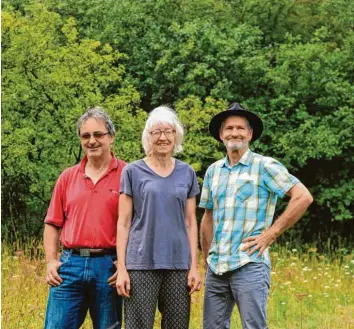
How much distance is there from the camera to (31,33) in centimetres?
1218

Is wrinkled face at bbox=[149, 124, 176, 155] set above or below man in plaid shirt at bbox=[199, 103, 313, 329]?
above

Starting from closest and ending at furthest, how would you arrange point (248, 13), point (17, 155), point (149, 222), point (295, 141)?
point (149, 222)
point (17, 155)
point (295, 141)
point (248, 13)

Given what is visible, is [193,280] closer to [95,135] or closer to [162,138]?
[162,138]

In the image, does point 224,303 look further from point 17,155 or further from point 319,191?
point 319,191

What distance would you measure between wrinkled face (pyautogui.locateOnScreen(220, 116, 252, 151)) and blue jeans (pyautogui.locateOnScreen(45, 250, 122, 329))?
2.91ft

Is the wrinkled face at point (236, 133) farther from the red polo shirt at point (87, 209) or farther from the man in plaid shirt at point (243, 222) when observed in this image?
the red polo shirt at point (87, 209)


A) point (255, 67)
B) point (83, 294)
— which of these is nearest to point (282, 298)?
point (83, 294)

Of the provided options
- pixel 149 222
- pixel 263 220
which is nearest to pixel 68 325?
pixel 149 222

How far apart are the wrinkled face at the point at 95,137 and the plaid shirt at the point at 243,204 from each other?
2.14 ft

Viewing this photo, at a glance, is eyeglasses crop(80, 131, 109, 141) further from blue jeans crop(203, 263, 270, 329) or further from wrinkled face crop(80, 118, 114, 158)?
blue jeans crop(203, 263, 270, 329)

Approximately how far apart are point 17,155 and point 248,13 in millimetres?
7711

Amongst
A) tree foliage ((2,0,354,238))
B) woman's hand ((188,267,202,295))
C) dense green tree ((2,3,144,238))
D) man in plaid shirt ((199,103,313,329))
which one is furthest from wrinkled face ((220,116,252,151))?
tree foliage ((2,0,354,238))

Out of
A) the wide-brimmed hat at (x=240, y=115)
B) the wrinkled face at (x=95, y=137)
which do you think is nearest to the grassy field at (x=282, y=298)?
the wide-brimmed hat at (x=240, y=115)

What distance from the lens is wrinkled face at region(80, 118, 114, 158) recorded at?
4.51 m
